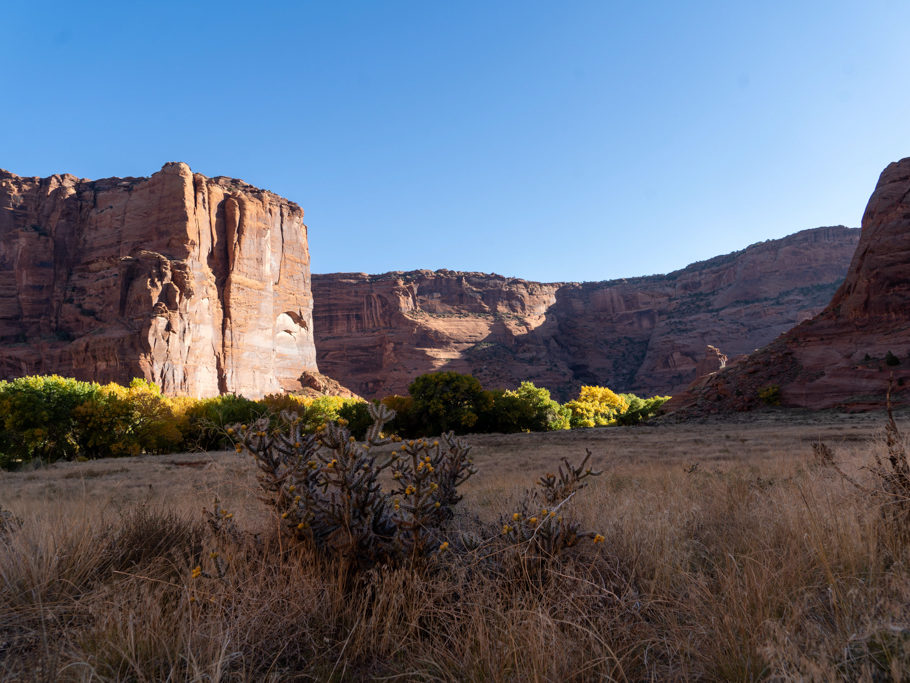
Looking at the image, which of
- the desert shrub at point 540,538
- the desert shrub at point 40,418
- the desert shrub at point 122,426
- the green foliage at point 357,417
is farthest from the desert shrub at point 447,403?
the desert shrub at point 540,538

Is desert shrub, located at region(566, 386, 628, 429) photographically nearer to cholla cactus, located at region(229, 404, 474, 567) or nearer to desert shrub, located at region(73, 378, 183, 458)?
desert shrub, located at region(73, 378, 183, 458)

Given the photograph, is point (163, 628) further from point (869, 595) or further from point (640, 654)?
point (869, 595)

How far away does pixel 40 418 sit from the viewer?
23.0 metres

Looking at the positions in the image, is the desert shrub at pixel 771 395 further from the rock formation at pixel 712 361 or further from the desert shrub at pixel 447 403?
the rock formation at pixel 712 361

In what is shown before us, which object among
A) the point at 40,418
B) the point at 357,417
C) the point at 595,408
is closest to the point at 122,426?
the point at 40,418

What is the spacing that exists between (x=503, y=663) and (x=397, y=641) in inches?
26.7

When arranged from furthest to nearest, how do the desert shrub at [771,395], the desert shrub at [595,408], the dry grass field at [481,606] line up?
the desert shrub at [595,408] → the desert shrub at [771,395] → the dry grass field at [481,606]

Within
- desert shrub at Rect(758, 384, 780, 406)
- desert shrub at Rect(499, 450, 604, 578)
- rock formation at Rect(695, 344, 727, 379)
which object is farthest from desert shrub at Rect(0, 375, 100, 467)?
rock formation at Rect(695, 344, 727, 379)

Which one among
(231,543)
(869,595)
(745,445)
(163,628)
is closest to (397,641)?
(163,628)

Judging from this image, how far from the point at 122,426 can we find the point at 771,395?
39.1m

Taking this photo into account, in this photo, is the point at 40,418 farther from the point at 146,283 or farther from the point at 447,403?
the point at 146,283

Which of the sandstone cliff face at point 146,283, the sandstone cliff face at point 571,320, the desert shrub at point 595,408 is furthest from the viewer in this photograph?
the sandstone cliff face at point 571,320

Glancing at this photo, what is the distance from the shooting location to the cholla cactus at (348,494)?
9.80 ft

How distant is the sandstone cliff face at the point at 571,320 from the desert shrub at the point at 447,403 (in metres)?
57.2
